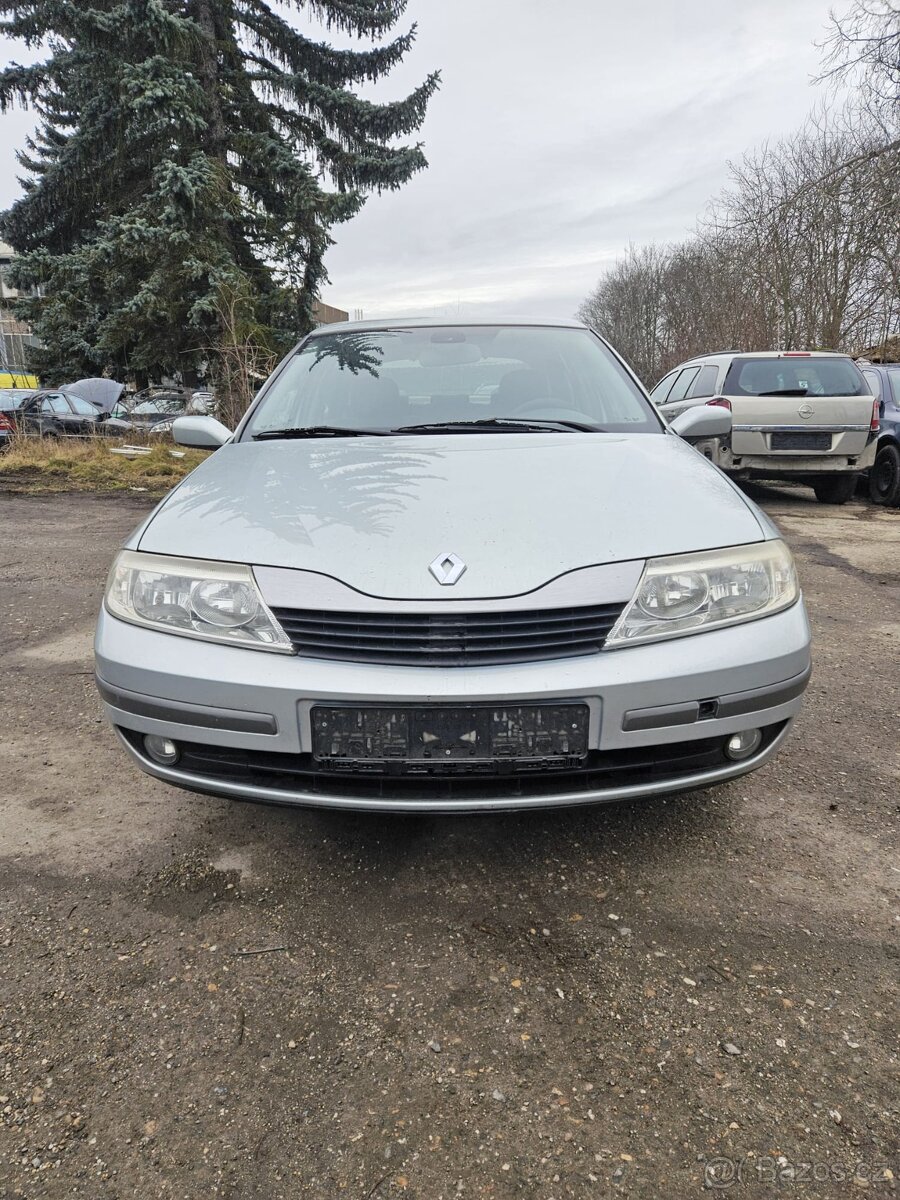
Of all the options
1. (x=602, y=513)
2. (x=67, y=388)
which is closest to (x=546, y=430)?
(x=602, y=513)

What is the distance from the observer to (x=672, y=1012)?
1.56m

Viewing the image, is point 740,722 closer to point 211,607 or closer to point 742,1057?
point 742,1057

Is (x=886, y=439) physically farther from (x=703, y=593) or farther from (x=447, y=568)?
(x=447, y=568)

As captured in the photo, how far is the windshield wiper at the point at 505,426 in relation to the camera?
8.75ft

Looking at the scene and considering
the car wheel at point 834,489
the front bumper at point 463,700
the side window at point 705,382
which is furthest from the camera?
the car wheel at point 834,489

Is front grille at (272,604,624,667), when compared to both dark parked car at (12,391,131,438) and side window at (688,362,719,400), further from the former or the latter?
dark parked car at (12,391,131,438)

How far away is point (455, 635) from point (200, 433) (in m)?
1.95

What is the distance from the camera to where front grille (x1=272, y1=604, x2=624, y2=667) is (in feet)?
5.50

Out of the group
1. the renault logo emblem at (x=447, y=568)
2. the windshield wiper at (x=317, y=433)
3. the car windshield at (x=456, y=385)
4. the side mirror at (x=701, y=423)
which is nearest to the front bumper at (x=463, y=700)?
the renault logo emblem at (x=447, y=568)

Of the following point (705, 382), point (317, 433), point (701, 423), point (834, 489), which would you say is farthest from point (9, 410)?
point (701, 423)

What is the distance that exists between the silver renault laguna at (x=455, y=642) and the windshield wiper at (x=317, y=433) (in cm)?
56

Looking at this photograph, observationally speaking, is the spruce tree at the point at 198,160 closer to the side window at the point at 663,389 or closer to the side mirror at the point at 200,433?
the side window at the point at 663,389

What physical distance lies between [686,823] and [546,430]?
1392mm

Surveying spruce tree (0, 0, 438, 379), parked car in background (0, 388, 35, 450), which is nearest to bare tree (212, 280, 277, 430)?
spruce tree (0, 0, 438, 379)
